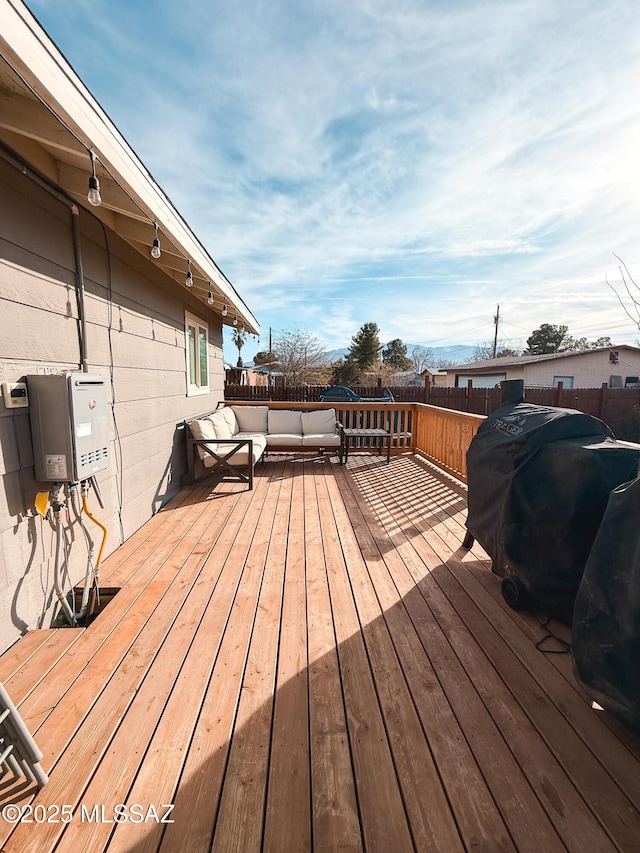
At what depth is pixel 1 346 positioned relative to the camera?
1709 millimetres

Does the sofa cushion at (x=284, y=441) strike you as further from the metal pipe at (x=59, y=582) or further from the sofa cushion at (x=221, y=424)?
the metal pipe at (x=59, y=582)

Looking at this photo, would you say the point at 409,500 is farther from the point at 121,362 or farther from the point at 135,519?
the point at 121,362

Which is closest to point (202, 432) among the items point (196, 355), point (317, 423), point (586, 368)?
point (196, 355)

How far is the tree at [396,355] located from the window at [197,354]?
78.9ft

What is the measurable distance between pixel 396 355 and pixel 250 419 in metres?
25.0

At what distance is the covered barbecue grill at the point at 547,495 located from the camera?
176 centimetres

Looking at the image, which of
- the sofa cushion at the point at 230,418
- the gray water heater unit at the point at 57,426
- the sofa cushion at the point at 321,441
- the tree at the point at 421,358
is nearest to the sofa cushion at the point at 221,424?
the sofa cushion at the point at 230,418

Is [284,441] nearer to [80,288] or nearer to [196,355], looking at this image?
Result: [196,355]

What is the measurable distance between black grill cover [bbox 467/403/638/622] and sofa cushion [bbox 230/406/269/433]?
418 cm

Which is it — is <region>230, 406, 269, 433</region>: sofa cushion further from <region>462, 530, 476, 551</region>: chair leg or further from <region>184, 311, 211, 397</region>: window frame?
<region>462, 530, 476, 551</region>: chair leg

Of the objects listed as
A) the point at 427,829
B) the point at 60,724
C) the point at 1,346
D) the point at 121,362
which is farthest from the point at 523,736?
the point at 121,362

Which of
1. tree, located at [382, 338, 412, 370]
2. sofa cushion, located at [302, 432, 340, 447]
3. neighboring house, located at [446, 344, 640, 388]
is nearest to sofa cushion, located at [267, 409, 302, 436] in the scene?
sofa cushion, located at [302, 432, 340, 447]

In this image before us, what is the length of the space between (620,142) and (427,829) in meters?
5.40

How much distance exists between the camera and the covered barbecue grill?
1760 mm
